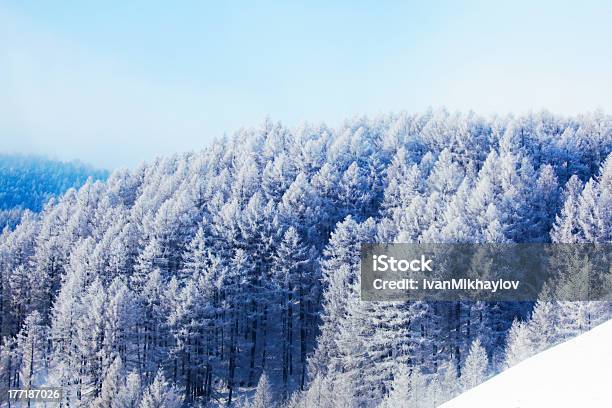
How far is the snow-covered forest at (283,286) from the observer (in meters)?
30.6

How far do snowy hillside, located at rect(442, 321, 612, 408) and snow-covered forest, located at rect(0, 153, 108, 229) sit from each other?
42.2 metres

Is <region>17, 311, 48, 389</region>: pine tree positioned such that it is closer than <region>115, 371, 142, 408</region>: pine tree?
No

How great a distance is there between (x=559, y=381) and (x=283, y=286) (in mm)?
31293

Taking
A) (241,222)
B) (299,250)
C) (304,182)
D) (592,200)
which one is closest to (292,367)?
(299,250)

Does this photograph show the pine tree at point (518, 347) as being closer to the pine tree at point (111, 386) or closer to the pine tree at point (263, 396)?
the pine tree at point (263, 396)

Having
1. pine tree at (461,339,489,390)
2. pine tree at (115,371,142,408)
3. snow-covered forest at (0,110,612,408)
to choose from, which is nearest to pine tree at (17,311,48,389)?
snow-covered forest at (0,110,612,408)

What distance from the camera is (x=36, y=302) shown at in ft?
Result: 135

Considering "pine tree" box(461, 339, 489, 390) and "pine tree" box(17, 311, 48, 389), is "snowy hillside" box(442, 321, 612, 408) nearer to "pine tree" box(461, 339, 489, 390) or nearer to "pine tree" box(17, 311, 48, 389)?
"pine tree" box(461, 339, 489, 390)

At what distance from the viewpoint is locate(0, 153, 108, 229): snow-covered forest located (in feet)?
154

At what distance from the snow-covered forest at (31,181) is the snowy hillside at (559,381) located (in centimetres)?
4220

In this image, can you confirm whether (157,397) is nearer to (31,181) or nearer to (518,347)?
(518,347)

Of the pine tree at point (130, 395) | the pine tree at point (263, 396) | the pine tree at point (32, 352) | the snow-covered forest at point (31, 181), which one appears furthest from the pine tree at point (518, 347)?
the snow-covered forest at point (31, 181)

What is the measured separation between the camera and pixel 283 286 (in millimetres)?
41062

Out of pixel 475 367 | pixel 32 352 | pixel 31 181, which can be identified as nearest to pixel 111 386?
pixel 32 352
